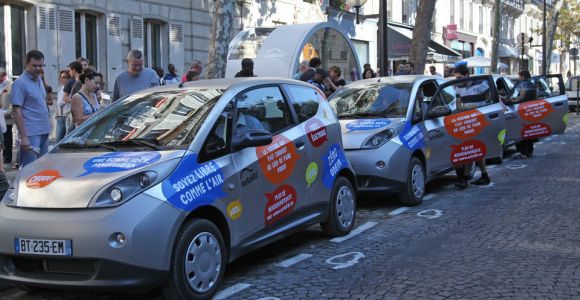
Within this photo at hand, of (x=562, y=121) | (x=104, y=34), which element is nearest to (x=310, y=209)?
(x=562, y=121)

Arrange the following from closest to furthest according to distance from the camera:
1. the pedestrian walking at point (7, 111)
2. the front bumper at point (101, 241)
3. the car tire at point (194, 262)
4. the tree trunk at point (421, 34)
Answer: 1. the front bumper at point (101, 241)
2. the car tire at point (194, 262)
3. the pedestrian walking at point (7, 111)
4. the tree trunk at point (421, 34)

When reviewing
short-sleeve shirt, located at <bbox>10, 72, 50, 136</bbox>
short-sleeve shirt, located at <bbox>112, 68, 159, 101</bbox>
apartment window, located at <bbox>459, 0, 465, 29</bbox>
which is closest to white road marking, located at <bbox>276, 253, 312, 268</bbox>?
short-sleeve shirt, located at <bbox>10, 72, 50, 136</bbox>

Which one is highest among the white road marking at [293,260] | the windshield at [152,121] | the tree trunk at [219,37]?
the tree trunk at [219,37]

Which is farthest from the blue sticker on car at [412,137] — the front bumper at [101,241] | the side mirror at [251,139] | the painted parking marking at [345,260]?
the front bumper at [101,241]

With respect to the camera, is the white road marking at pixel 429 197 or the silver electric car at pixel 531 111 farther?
the silver electric car at pixel 531 111

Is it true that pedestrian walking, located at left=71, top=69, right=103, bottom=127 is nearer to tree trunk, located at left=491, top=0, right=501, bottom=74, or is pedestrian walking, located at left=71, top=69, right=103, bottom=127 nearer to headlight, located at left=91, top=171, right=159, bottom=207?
headlight, located at left=91, top=171, right=159, bottom=207

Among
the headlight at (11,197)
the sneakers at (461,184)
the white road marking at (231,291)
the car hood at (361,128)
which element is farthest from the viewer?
the sneakers at (461,184)

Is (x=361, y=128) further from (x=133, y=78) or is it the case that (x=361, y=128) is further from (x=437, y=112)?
(x=133, y=78)

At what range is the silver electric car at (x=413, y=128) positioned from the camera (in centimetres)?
841

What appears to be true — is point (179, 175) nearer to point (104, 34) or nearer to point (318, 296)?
point (318, 296)

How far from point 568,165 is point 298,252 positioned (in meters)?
7.82

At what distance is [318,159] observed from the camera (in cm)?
650

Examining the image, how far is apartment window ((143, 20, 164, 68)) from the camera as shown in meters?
18.5

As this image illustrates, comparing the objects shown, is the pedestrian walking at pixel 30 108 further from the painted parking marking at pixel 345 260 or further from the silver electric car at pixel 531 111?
the silver electric car at pixel 531 111
